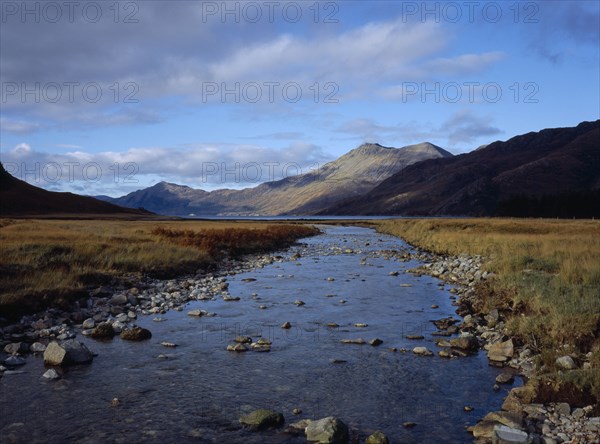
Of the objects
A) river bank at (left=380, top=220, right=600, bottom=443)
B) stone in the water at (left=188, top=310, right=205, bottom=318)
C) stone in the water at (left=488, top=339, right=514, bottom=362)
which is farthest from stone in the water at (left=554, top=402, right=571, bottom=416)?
stone in the water at (left=188, top=310, right=205, bottom=318)

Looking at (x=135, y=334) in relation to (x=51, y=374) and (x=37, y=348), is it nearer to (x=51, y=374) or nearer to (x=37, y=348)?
(x=37, y=348)

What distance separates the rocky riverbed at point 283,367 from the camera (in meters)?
8.56

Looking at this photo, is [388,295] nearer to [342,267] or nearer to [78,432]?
[342,267]

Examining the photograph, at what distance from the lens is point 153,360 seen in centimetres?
Answer: 1220

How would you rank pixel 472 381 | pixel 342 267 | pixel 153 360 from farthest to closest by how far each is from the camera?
pixel 342 267 → pixel 153 360 → pixel 472 381

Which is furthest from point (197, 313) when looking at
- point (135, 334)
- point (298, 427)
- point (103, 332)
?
point (298, 427)

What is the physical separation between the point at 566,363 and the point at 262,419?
6.69 metres

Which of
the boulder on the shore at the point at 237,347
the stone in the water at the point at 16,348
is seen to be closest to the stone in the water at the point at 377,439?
the boulder on the shore at the point at 237,347

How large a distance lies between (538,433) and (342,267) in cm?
2564

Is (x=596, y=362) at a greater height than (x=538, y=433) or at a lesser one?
greater

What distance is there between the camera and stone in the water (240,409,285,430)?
8.55 metres

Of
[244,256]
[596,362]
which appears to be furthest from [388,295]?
[244,256]

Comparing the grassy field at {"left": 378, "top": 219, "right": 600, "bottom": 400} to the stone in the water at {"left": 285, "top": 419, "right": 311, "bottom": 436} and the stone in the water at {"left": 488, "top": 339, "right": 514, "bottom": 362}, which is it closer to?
the stone in the water at {"left": 488, "top": 339, "right": 514, "bottom": 362}

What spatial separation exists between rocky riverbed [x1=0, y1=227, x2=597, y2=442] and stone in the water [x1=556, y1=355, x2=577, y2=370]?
2.86ft
